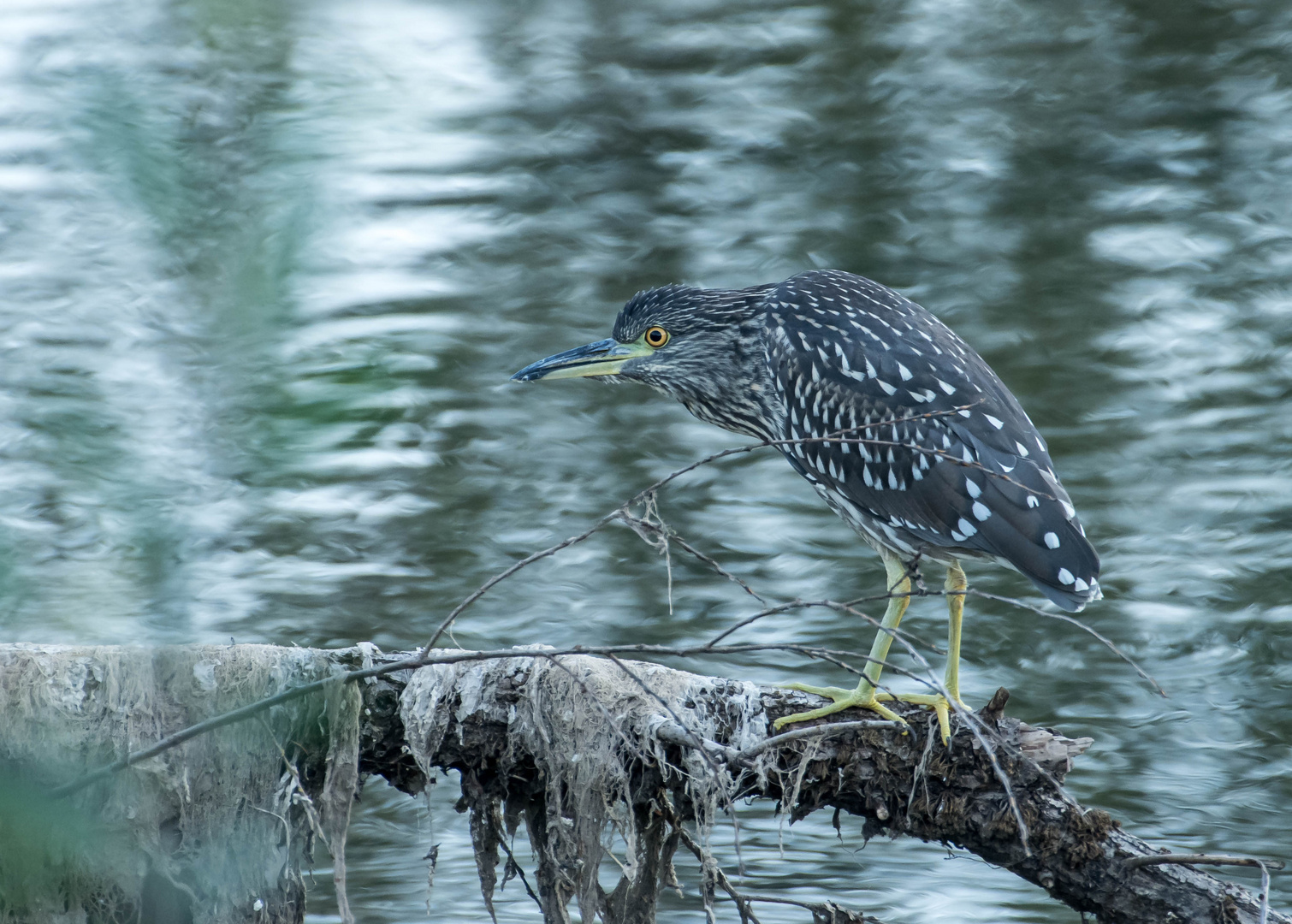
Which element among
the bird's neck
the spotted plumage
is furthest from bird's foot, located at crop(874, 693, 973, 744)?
the bird's neck

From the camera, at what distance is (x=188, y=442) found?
3.13ft

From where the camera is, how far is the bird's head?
4238 millimetres

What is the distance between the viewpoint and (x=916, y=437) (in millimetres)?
3500

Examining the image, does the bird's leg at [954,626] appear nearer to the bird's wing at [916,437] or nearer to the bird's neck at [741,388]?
the bird's wing at [916,437]

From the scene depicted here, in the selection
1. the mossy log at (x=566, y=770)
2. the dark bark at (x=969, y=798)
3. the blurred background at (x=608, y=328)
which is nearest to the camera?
the blurred background at (x=608, y=328)

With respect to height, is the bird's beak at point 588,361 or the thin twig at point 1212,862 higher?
the bird's beak at point 588,361

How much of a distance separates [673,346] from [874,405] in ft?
2.97

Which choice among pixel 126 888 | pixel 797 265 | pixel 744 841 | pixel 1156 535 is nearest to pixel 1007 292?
pixel 797 265

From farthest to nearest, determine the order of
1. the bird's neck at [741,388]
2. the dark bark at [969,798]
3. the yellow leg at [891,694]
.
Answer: the bird's neck at [741,388], the yellow leg at [891,694], the dark bark at [969,798]

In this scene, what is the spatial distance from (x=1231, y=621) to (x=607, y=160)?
5790mm

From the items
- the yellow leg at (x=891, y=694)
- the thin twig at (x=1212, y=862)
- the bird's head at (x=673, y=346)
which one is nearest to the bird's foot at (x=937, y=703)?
the yellow leg at (x=891, y=694)

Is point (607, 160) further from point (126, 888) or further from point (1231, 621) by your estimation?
point (126, 888)

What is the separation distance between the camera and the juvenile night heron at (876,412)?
332 cm

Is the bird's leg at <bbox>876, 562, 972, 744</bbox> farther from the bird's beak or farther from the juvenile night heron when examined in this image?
the bird's beak
